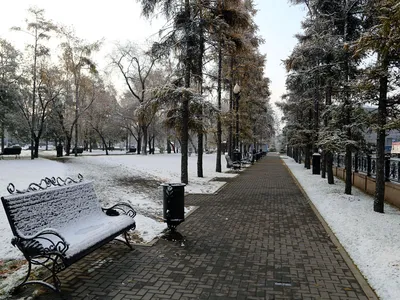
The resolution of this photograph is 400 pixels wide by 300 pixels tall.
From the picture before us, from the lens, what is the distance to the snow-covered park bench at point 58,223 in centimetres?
393

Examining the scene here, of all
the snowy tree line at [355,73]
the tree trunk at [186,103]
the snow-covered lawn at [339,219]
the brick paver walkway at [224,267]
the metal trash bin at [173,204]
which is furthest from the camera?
the tree trunk at [186,103]

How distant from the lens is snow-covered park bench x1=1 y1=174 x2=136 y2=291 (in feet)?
12.9

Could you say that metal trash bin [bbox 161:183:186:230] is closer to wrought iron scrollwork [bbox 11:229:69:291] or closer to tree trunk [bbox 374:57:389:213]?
wrought iron scrollwork [bbox 11:229:69:291]

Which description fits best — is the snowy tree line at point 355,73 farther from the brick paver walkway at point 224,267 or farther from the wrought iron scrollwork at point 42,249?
the wrought iron scrollwork at point 42,249

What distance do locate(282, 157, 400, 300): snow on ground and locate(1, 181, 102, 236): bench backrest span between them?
4.23 metres

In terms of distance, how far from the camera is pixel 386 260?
5.18 metres

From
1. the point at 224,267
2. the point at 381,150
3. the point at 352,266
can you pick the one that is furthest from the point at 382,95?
the point at 224,267

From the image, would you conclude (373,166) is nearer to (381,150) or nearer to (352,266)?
(381,150)

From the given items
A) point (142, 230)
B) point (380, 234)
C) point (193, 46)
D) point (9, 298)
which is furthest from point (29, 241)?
point (193, 46)

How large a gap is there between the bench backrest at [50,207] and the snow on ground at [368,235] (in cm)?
423

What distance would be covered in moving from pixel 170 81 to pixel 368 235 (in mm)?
9436

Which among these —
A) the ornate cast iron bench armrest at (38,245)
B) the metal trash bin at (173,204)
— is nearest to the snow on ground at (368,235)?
the metal trash bin at (173,204)

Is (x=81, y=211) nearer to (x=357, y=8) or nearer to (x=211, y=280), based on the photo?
(x=211, y=280)

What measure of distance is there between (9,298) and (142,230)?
3106mm
